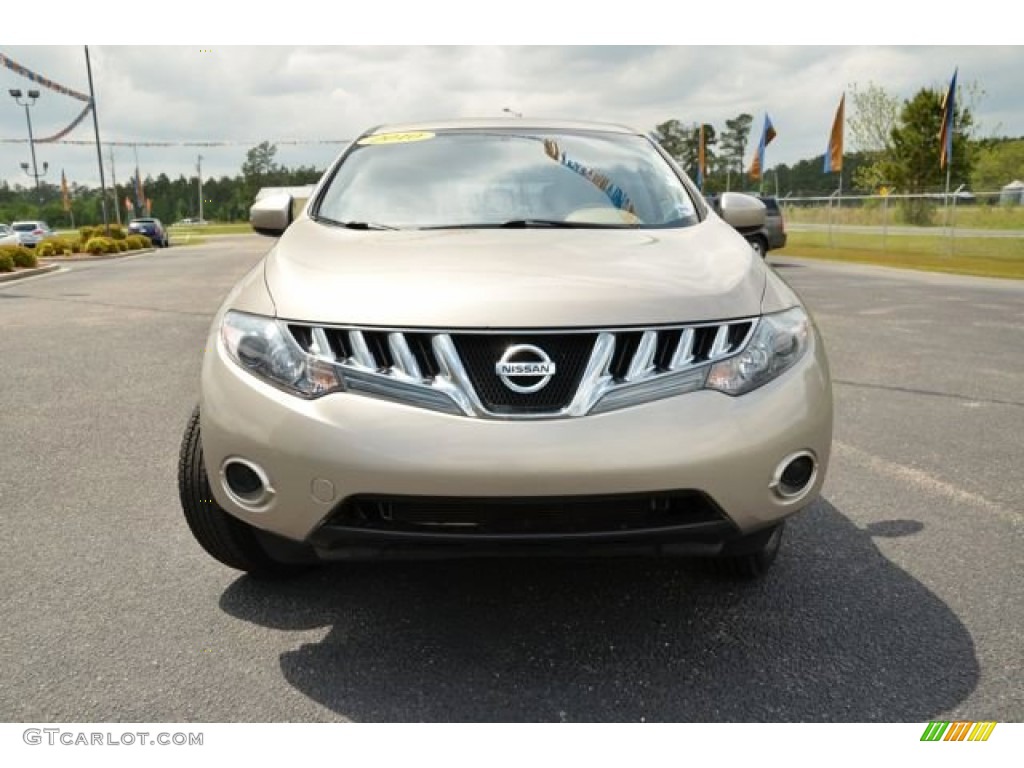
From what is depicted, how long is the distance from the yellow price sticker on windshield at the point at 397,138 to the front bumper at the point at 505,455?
175cm

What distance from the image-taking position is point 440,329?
2197 mm

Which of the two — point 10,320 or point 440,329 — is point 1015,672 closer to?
point 440,329

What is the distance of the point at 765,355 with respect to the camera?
234cm

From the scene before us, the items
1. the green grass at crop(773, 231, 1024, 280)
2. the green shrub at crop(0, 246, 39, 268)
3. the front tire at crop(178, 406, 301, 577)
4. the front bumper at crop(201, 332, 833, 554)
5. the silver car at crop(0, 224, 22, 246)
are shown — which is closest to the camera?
the front bumper at crop(201, 332, 833, 554)

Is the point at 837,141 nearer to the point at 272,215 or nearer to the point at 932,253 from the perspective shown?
the point at 932,253

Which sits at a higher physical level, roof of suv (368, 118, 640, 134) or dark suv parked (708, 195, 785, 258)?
roof of suv (368, 118, 640, 134)

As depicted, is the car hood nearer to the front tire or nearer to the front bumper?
the front bumper

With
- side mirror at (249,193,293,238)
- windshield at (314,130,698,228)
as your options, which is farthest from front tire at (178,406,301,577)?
side mirror at (249,193,293,238)

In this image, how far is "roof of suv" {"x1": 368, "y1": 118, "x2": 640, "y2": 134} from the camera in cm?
389

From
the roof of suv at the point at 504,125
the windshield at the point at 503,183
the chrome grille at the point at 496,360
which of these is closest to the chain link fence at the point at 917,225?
the roof of suv at the point at 504,125

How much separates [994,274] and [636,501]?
17.6m

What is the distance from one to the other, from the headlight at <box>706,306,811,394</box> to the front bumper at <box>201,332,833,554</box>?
3 centimetres

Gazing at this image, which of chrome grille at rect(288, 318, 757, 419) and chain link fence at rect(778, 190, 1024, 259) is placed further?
chain link fence at rect(778, 190, 1024, 259)
